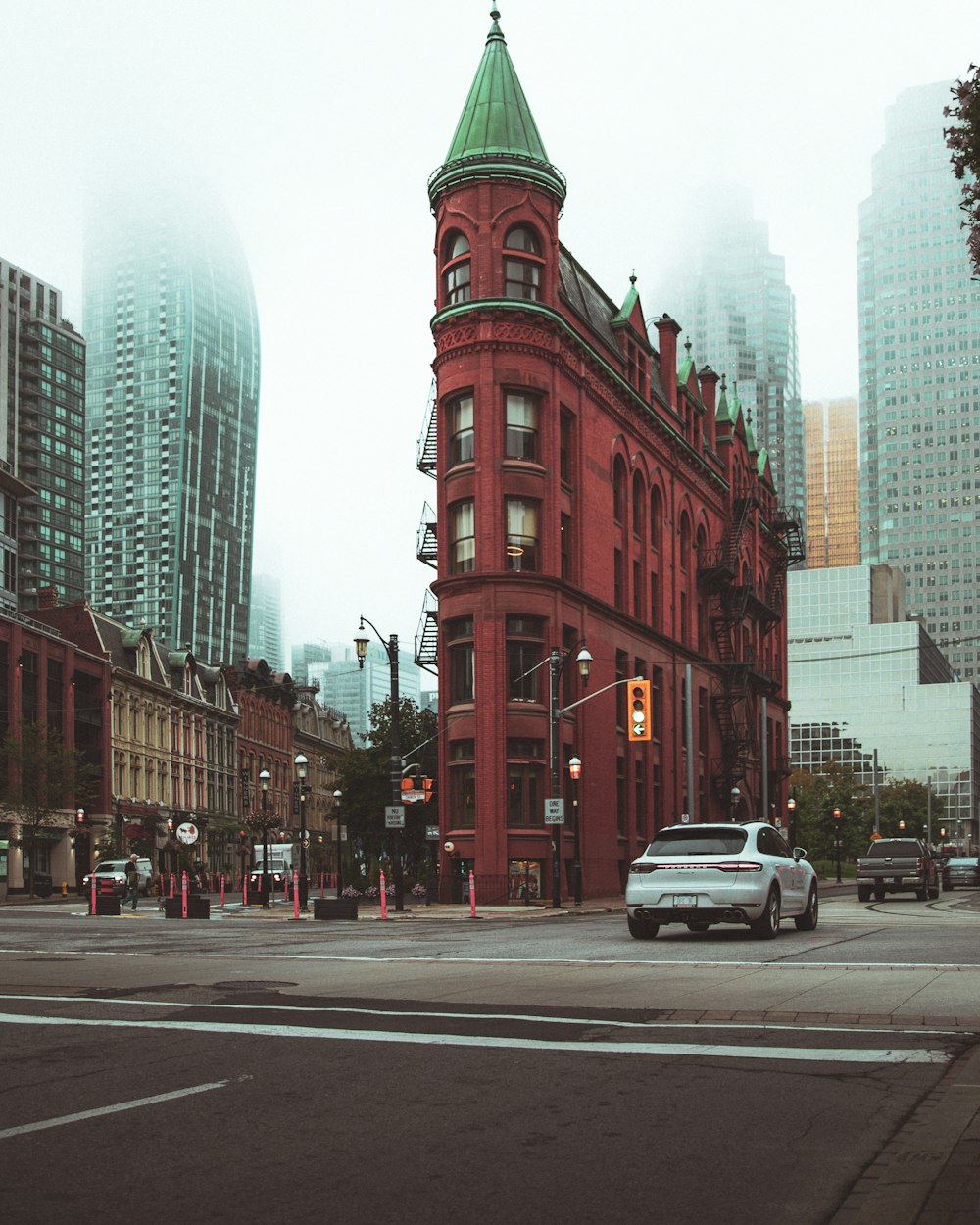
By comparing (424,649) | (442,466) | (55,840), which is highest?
(442,466)

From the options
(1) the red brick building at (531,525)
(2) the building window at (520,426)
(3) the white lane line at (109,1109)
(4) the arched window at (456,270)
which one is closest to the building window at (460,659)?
(1) the red brick building at (531,525)

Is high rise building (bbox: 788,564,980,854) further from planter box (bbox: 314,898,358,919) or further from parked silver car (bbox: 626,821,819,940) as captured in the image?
parked silver car (bbox: 626,821,819,940)

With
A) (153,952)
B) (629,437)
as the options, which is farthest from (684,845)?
(629,437)

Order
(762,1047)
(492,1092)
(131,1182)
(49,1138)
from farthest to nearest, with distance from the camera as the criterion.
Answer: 1. (762,1047)
2. (492,1092)
3. (49,1138)
4. (131,1182)

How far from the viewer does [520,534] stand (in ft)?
161

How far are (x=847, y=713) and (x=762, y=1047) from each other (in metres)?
189

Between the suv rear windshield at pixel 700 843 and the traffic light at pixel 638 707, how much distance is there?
22.5 metres

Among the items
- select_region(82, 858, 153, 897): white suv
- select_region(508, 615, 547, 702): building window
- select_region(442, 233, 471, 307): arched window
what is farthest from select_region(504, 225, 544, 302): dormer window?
select_region(82, 858, 153, 897): white suv

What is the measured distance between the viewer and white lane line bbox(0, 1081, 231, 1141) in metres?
6.77

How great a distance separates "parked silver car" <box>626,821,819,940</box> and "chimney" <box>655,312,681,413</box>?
48.7m

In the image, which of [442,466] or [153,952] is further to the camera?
[442,466]

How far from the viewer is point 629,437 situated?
59.4 metres

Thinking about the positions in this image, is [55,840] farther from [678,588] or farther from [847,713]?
[847,713]

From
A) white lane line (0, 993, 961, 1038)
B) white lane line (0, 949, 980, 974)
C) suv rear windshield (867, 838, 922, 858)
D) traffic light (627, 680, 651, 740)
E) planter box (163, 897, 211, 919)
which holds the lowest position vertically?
planter box (163, 897, 211, 919)
